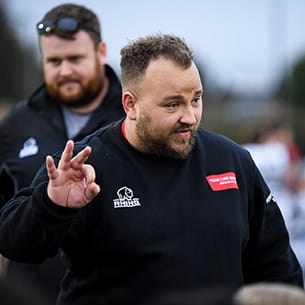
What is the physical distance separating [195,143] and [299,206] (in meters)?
5.94

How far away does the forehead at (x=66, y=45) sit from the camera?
183 inches

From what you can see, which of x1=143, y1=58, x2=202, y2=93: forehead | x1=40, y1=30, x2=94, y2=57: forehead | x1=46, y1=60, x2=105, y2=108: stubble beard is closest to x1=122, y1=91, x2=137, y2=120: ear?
x1=143, y1=58, x2=202, y2=93: forehead

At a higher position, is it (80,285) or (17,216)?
(17,216)

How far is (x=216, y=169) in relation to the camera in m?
3.51

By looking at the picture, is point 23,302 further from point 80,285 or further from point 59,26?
point 59,26

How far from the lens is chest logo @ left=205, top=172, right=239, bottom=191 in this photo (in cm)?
342

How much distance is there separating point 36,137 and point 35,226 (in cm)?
165

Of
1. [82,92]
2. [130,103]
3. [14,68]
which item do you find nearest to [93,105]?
[82,92]

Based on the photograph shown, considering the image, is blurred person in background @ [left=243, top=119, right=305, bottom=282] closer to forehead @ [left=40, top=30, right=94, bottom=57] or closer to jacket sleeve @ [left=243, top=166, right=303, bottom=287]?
forehead @ [left=40, top=30, right=94, bottom=57]

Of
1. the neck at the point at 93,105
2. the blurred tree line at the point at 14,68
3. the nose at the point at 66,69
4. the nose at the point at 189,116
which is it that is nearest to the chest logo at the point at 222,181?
the nose at the point at 189,116

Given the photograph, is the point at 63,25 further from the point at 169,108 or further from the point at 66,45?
the point at 169,108

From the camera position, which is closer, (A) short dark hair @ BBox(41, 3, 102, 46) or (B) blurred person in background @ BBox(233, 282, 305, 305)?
(B) blurred person in background @ BBox(233, 282, 305, 305)

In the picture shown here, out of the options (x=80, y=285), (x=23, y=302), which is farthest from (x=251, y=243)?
(x=23, y=302)

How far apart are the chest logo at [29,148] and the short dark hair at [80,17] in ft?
2.46
